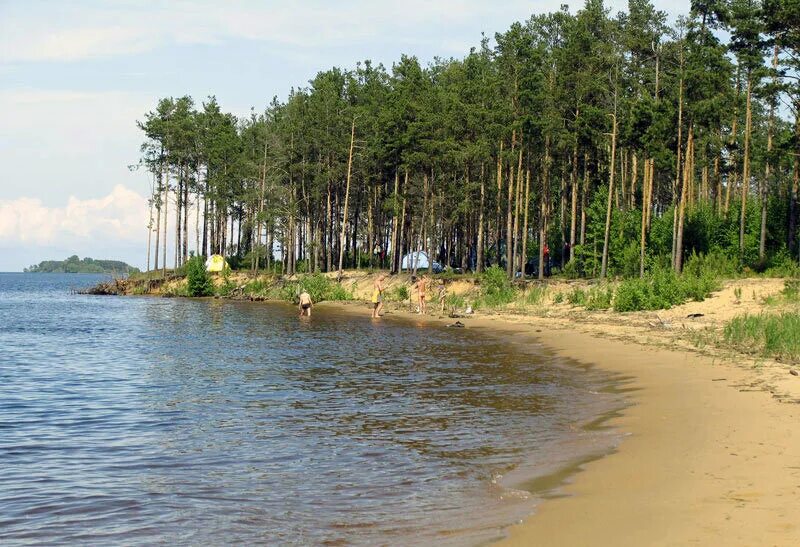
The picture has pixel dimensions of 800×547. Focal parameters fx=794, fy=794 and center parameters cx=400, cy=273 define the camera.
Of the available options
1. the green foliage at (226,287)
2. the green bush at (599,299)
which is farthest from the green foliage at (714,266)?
the green foliage at (226,287)

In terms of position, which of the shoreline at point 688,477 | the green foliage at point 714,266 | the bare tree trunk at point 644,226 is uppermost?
the bare tree trunk at point 644,226

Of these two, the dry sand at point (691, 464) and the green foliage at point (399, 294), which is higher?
the green foliage at point (399, 294)

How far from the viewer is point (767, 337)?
2030cm

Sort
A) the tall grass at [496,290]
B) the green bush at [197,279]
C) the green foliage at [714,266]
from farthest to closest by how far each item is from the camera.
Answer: the green bush at [197,279]
the tall grass at [496,290]
the green foliage at [714,266]

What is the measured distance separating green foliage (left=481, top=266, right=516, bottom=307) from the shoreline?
Result: 29681mm

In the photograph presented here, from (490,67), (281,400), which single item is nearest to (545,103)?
(490,67)

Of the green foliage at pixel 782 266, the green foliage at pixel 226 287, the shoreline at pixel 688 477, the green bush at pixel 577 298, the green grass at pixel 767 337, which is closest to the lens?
the shoreline at pixel 688 477

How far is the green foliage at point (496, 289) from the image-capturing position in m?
46.8

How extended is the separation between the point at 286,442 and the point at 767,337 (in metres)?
13.6

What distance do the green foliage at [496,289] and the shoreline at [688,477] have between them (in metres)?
29.7

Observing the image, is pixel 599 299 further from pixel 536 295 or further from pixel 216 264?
pixel 216 264

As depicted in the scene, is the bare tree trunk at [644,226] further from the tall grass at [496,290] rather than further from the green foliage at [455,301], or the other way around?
the green foliage at [455,301]

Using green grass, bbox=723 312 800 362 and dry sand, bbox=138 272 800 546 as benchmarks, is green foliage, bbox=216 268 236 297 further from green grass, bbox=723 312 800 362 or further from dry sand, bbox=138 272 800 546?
green grass, bbox=723 312 800 362

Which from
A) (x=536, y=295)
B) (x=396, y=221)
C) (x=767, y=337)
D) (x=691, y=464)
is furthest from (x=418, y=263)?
(x=691, y=464)
